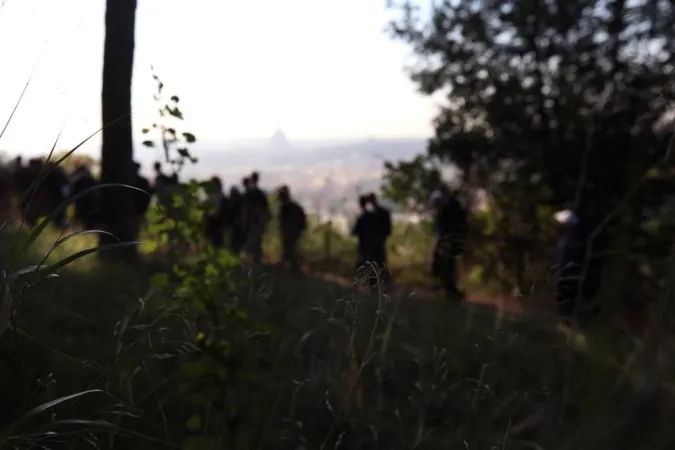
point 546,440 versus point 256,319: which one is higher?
point 256,319

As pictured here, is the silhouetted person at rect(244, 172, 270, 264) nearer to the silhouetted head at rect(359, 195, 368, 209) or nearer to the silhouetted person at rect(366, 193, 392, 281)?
the silhouetted head at rect(359, 195, 368, 209)

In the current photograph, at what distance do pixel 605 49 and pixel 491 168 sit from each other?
2273 mm

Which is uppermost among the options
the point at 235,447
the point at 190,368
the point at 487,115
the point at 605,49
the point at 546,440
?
the point at 605,49

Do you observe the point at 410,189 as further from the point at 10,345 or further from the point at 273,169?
the point at 10,345

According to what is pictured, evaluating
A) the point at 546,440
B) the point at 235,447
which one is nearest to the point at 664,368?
the point at 546,440

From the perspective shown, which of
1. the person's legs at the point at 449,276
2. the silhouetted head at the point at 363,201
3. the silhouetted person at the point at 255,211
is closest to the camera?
the person's legs at the point at 449,276

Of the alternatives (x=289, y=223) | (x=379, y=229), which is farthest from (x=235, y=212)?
(x=379, y=229)

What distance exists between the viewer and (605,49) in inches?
344

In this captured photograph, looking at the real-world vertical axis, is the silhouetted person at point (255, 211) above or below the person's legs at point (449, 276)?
above

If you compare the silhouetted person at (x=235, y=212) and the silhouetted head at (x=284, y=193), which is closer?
the silhouetted head at (x=284, y=193)

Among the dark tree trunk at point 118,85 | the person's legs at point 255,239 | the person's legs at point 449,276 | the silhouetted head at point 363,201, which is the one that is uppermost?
the dark tree trunk at point 118,85

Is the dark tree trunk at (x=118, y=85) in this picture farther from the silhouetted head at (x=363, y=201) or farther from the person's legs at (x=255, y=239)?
the person's legs at (x=255, y=239)

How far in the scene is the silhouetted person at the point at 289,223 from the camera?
29.8 ft

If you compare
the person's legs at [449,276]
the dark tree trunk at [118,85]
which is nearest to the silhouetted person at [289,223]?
the person's legs at [449,276]
